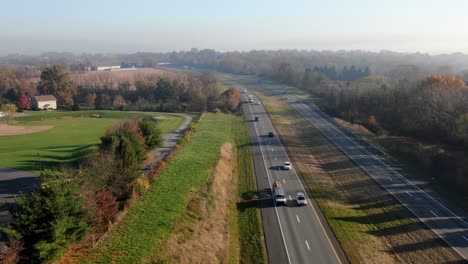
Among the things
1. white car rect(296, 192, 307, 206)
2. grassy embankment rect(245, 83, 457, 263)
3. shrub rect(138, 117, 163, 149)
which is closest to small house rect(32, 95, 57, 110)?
shrub rect(138, 117, 163, 149)

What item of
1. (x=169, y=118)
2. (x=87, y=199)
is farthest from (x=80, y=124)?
(x=87, y=199)

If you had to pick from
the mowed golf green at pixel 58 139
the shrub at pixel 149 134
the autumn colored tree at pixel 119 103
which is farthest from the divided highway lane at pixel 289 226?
the autumn colored tree at pixel 119 103

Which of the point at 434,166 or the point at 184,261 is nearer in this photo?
the point at 184,261

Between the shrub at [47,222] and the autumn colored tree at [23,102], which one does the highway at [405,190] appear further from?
the autumn colored tree at [23,102]

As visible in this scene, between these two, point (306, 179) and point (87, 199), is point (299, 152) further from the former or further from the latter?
point (87, 199)

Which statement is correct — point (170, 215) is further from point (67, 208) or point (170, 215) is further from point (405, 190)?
point (405, 190)

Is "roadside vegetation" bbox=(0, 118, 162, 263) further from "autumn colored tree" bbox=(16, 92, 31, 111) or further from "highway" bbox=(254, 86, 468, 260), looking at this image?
"autumn colored tree" bbox=(16, 92, 31, 111)
